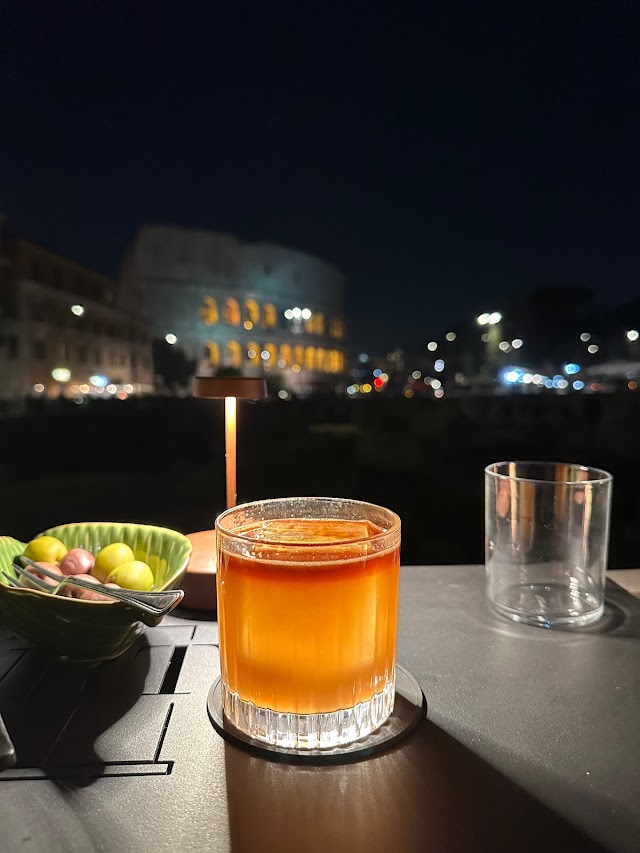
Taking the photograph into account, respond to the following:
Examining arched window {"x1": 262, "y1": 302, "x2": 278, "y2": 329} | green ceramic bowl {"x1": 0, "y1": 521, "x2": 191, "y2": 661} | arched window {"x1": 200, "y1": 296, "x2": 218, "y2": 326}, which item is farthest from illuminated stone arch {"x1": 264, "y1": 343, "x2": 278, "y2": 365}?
green ceramic bowl {"x1": 0, "y1": 521, "x2": 191, "y2": 661}

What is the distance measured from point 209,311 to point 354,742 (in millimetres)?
23545

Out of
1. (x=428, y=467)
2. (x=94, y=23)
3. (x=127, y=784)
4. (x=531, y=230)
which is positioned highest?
(x=531, y=230)

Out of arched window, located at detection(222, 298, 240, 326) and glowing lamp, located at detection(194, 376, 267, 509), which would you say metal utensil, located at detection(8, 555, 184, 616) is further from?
arched window, located at detection(222, 298, 240, 326)

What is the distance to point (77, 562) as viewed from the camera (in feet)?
2.06

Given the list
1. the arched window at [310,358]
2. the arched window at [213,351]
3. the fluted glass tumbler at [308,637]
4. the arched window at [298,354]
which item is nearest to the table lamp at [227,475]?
the fluted glass tumbler at [308,637]

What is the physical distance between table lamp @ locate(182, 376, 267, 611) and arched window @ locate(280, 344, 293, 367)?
1014 inches

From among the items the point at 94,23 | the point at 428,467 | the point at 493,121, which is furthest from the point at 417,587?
the point at 493,121

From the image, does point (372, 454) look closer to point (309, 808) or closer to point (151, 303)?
point (309, 808)

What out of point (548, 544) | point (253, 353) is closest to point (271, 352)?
point (253, 353)

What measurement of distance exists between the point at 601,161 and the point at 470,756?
12.6 meters

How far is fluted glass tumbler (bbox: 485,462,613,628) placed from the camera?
665 millimetres

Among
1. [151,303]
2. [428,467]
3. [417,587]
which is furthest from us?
[151,303]

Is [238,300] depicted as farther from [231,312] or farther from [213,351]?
[213,351]

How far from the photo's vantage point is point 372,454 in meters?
8.45
